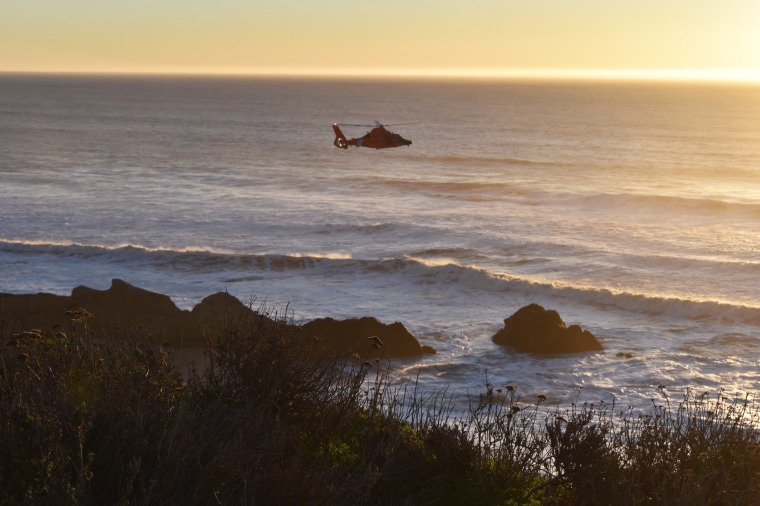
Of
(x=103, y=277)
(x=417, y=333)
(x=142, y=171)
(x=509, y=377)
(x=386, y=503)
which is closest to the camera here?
(x=386, y=503)

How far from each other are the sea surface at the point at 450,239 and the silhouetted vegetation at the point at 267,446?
9.37 feet

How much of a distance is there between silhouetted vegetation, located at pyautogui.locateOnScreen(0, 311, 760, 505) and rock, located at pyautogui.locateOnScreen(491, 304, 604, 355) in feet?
37.7

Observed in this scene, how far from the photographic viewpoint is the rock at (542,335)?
2088cm

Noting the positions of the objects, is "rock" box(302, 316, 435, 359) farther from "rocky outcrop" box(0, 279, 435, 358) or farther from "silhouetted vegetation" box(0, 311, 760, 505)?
"silhouetted vegetation" box(0, 311, 760, 505)

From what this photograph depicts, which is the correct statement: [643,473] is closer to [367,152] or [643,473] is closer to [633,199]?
[633,199]

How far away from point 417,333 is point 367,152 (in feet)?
171

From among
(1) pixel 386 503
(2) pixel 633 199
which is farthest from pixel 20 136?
(1) pixel 386 503

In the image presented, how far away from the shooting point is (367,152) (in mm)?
73875

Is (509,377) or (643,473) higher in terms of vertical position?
(643,473)

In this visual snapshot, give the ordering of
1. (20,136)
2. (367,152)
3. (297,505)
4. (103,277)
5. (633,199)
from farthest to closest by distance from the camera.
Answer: (20,136)
(367,152)
(633,199)
(103,277)
(297,505)

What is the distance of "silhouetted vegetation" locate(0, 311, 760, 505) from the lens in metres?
6.36

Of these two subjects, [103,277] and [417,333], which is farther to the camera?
[103,277]

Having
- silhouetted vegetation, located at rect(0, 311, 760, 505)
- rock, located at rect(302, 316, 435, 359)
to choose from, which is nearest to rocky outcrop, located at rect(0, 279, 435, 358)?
rock, located at rect(302, 316, 435, 359)

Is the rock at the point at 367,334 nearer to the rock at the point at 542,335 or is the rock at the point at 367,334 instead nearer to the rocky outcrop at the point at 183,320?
the rocky outcrop at the point at 183,320
